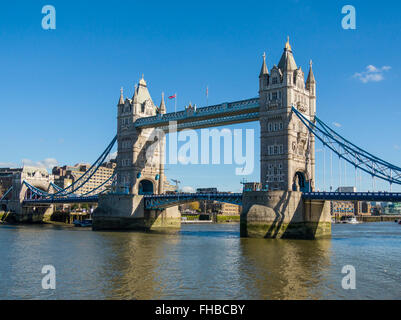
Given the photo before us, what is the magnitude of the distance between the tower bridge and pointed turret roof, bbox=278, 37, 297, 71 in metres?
0.14

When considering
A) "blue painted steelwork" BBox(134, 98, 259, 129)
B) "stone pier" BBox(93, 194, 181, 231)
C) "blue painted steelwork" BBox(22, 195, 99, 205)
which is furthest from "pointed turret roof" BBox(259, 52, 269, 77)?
"blue painted steelwork" BBox(22, 195, 99, 205)

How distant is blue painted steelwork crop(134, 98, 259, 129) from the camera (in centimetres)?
6812

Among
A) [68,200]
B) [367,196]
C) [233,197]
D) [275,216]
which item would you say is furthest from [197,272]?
[68,200]

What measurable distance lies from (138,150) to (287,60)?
33.7 m

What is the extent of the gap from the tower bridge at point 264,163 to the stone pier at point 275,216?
0.12 meters

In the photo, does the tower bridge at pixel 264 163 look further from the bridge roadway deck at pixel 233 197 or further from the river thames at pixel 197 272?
the river thames at pixel 197 272

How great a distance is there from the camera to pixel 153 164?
86438mm

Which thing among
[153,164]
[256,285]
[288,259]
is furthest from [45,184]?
[256,285]

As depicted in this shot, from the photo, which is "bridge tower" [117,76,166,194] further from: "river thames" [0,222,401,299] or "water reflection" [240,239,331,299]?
"water reflection" [240,239,331,299]

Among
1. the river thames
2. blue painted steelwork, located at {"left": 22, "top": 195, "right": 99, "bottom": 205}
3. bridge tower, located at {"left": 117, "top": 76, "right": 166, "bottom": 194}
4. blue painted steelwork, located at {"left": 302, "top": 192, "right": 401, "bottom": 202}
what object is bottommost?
the river thames

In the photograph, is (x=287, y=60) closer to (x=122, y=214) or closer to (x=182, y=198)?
(x=182, y=198)

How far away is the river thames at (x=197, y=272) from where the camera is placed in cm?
2425

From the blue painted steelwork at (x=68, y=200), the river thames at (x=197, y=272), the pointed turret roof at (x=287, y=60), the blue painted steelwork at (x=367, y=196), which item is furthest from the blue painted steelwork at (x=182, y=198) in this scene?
the pointed turret roof at (x=287, y=60)
